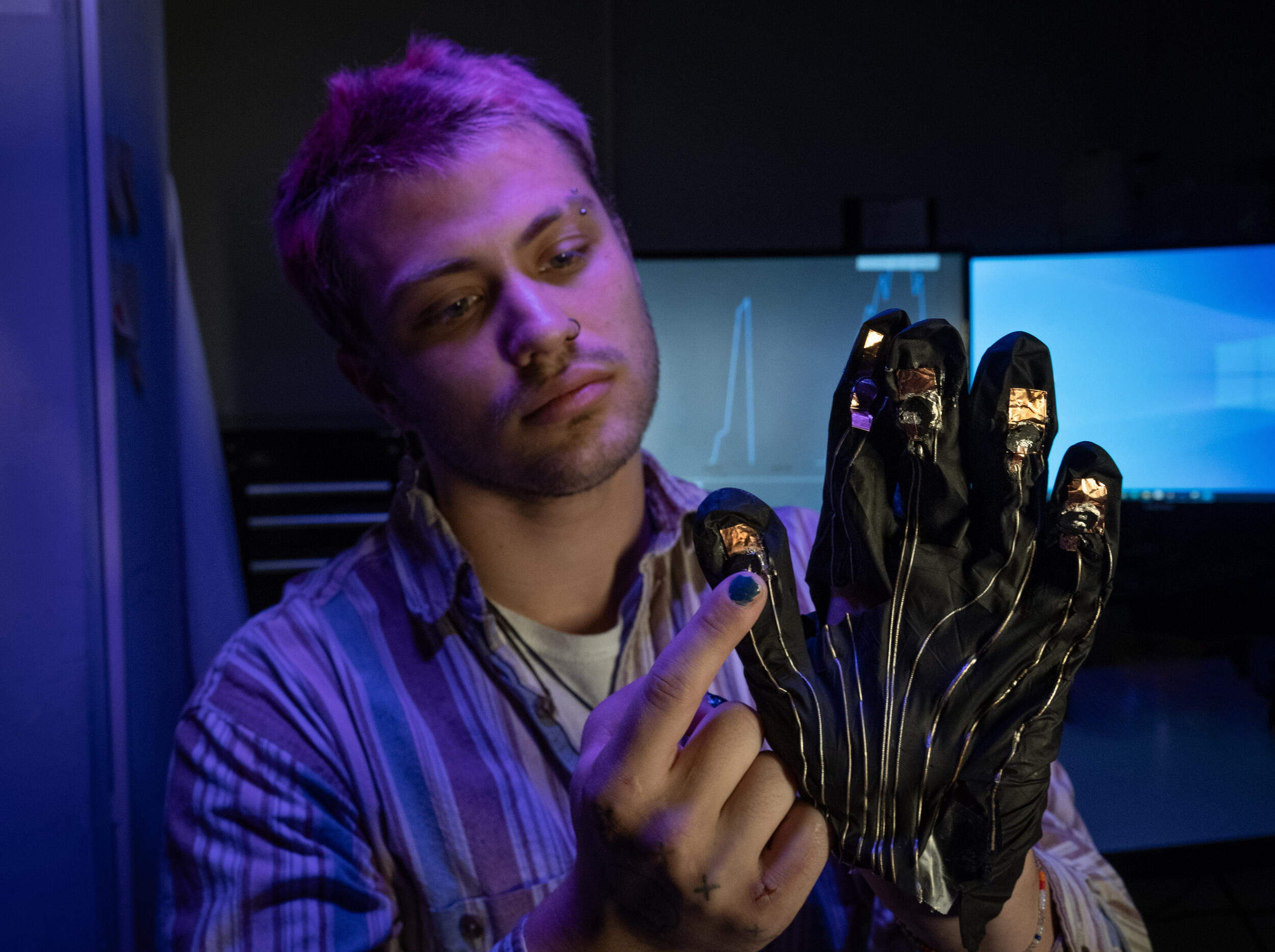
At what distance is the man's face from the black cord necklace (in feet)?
0.42

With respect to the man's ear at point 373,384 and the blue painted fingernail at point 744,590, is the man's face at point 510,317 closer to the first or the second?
the man's ear at point 373,384

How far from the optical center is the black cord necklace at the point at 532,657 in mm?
788

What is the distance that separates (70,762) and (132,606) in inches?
8.1

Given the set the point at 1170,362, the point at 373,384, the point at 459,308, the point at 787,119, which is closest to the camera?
the point at 459,308

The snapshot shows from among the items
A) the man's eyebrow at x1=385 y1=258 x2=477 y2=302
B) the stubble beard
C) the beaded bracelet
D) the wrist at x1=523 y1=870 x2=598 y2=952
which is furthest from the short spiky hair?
the beaded bracelet

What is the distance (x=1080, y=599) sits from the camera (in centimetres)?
51

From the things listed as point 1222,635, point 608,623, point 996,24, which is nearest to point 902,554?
point 608,623

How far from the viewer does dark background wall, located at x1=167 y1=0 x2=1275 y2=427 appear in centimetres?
181

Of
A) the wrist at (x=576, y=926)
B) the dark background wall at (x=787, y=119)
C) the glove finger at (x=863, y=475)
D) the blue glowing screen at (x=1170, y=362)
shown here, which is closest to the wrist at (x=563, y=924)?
the wrist at (x=576, y=926)

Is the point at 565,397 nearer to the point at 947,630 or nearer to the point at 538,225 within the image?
the point at 538,225

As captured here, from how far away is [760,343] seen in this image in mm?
1621

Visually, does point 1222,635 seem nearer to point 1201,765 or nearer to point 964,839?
point 1201,765

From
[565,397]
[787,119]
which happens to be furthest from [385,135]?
[787,119]

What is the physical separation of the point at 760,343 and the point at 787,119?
0.66m
